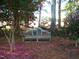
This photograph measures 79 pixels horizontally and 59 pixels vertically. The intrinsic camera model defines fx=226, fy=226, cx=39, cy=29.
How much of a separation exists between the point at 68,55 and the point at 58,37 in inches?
165

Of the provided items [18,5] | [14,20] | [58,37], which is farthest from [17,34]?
[18,5]

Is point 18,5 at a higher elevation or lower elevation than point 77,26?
higher

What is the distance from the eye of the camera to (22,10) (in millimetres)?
10219

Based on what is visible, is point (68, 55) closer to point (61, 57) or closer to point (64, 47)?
point (61, 57)

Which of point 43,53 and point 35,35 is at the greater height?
point 35,35

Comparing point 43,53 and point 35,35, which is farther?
point 35,35

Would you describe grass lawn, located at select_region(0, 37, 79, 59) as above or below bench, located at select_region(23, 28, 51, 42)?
below

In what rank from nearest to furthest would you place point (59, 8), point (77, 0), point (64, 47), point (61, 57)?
1. point (61, 57)
2. point (64, 47)
3. point (77, 0)
4. point (59, 8)

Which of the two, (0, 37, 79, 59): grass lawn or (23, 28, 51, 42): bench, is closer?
(0, 37, 79, 59): grass lawn

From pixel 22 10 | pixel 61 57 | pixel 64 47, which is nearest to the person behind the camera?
pixel 61 57

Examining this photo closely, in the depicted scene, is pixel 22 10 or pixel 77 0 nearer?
pixel 22 10

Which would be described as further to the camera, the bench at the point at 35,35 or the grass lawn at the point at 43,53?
the bench at the point at 35,35

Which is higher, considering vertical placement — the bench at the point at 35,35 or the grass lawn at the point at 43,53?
the bench at the point at 35,35

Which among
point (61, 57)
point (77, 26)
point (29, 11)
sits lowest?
point (61, 57)
